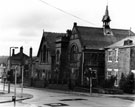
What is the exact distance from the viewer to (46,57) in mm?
66500

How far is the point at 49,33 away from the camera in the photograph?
226 ft

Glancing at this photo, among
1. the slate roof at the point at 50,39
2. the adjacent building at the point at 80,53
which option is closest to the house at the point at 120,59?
the adjacent building at the point at 80,53

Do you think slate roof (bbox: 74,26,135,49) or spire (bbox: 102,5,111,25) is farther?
spire (bbox: 102,5,111,25)

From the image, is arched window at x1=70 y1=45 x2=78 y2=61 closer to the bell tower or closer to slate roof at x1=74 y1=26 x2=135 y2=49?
slate roof at x1=74 y1=26 x2=135 y2=49

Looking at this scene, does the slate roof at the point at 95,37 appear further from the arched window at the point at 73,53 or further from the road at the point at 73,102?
the road at the point at 73,102

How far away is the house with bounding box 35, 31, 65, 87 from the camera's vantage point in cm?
6352

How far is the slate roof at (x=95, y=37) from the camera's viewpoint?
52.6 meters

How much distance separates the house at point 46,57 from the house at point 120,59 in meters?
17.0

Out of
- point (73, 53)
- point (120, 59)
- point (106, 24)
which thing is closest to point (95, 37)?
point (73, 53)

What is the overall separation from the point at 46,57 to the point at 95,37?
1529 centimetres

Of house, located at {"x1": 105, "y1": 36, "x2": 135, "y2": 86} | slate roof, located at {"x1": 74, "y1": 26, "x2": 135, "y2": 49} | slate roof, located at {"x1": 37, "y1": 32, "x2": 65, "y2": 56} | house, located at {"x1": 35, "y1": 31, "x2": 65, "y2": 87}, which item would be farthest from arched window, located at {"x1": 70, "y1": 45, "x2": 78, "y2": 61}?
slate roof, located at {"x1": 37, "y1": 32, "x2": 65, "y2": 56}

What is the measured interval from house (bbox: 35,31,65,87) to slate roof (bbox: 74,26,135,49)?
11.0m

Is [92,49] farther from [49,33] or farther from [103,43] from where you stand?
[49,33]

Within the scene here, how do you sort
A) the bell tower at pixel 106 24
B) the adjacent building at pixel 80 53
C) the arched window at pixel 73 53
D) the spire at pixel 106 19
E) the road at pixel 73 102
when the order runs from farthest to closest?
the spire at pixel 106 19
the bell tower at pixel 106 24
the arched window at pixel 73 53
the adjacent building at pixel 80 53
the road at pixel 73 102
